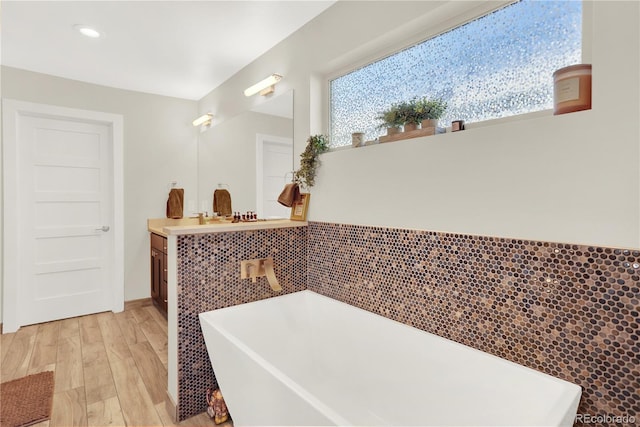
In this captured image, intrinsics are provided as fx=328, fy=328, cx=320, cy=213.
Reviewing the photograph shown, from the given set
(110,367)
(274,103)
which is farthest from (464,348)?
(110,367)

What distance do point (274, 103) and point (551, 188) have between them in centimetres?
203

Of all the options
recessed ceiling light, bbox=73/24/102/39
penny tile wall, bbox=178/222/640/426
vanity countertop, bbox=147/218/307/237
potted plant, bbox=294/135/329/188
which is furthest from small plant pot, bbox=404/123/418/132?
recessed ceiling light, bbox=73/24/102/39

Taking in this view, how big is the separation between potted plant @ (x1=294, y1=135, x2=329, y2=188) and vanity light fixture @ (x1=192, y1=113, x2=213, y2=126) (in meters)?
1.91

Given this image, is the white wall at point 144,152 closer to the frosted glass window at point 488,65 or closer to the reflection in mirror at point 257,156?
the reflection in mirror at point 257,156

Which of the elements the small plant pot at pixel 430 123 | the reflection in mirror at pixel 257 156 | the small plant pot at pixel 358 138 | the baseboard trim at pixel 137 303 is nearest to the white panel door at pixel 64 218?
the baseboard trim at pixel 137 303

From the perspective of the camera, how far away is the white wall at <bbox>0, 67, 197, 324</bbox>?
11.5ft

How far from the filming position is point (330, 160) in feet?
7.14

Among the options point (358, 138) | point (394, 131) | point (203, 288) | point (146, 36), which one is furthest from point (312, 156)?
point (146, 36)

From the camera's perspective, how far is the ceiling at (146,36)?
7.01 feet

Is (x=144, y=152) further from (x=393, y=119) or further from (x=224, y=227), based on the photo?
(x=393, y=119)

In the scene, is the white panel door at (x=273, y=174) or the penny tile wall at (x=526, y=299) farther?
the white panel door at (x=273, y=174)

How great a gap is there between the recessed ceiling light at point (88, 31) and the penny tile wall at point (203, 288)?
183 centimetres

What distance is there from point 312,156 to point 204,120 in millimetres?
2127

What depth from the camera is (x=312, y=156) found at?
7.40 ft
